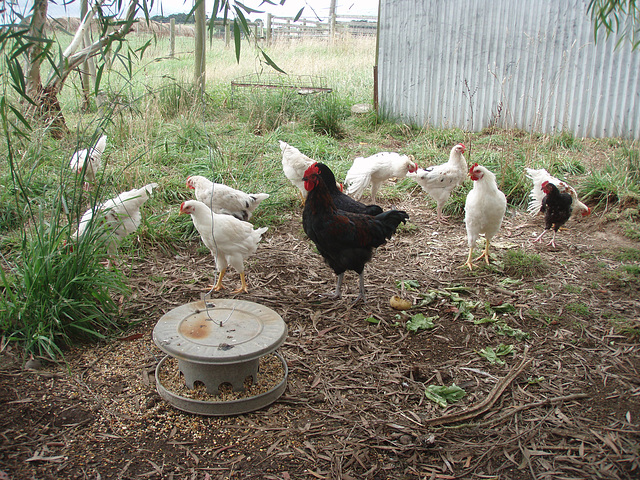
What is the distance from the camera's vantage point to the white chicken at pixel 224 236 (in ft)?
13.3

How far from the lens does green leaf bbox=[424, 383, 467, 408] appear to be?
288 cm

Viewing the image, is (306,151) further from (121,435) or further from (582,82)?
(121,435)

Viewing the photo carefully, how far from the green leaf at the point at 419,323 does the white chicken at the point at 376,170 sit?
8.40 feet

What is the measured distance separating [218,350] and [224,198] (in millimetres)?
2628

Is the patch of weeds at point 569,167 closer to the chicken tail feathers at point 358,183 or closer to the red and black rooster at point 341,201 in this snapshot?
the chicken tail feathers at point 358,183

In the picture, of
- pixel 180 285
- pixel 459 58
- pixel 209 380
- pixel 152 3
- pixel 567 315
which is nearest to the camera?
pixel 152 3

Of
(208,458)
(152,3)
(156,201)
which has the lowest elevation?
(208,458)

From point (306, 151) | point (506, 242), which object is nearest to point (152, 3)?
point (506, 242)

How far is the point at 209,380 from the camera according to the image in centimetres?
272

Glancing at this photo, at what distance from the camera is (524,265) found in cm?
457

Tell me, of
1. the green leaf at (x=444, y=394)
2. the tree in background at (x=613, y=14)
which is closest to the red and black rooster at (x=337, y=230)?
the green leaf at (x=444, y=394)

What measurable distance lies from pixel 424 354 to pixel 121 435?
201 cm

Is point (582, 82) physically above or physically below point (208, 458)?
above

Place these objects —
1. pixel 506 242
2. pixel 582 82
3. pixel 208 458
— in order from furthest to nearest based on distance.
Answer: pixel 582 82 < pixel 506 242 < pixel 208 458
